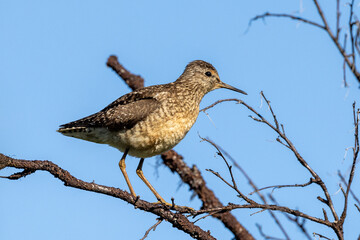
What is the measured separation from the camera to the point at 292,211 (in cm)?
476

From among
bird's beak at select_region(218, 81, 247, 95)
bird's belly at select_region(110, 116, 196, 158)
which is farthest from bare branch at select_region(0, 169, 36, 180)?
bird's beak at select_region(218, 81, 247, 95)

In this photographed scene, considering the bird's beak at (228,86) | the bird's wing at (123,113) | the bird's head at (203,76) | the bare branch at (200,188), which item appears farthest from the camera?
the bird's beak at (228,86)

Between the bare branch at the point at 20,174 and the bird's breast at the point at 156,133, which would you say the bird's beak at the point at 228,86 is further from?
the bare branch at the point at 20,174

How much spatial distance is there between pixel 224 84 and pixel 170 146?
6.69ft

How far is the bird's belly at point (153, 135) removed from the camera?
24.7 ft

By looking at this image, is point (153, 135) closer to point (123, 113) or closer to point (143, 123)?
point (143, 123)

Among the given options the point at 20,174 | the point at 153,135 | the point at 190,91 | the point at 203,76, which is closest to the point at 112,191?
the point at 20,174

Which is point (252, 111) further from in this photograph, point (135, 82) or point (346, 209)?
point (135, 82)

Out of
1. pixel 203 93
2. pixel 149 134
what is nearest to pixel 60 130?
pixel 149 134

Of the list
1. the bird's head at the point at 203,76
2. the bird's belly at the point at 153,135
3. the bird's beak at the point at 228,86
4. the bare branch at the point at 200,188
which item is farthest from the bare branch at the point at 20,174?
the bird's beak at the point at 228,86

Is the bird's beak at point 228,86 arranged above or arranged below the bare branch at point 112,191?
above

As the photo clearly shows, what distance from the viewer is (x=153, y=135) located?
7.51 meters

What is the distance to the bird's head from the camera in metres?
8.91

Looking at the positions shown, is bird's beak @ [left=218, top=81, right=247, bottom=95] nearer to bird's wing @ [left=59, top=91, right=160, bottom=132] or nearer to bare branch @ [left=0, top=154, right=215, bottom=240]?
bird's wing @ [left=59, top=91, right=160, bottom=132]
